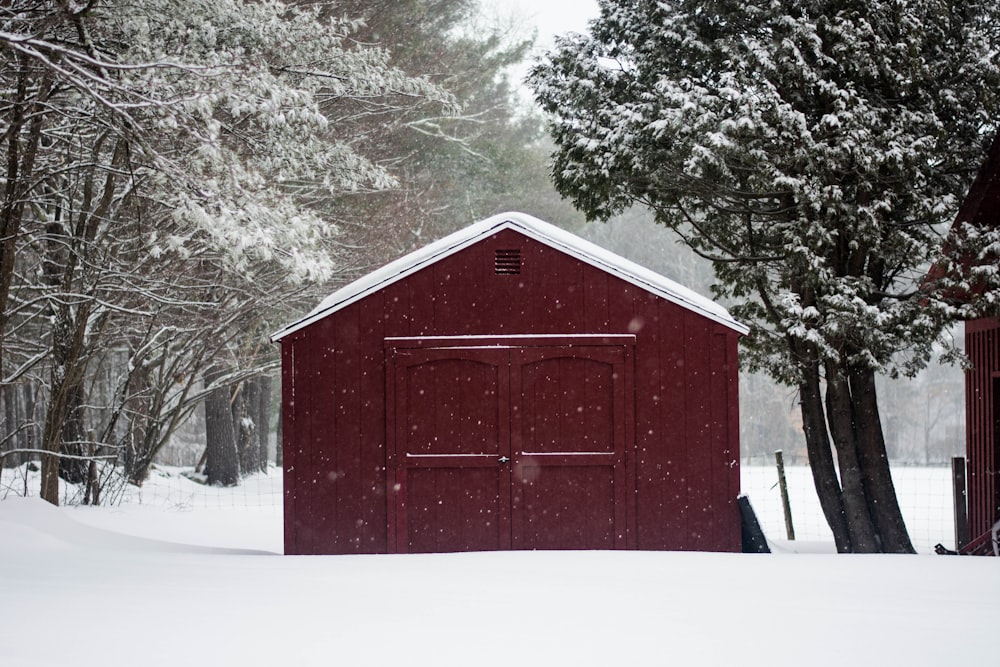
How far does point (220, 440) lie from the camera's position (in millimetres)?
18578

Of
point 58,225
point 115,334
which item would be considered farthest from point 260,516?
point 58,225

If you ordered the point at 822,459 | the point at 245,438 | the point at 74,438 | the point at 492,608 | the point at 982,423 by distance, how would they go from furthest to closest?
the point at 245,438, the point at 74,438, the point at 822,459, the point at 982,423, the point at 492,608

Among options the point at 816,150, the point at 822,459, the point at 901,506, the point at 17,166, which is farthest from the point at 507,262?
the point at 901,506

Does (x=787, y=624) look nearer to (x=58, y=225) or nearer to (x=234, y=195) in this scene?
(x=234, y=195)

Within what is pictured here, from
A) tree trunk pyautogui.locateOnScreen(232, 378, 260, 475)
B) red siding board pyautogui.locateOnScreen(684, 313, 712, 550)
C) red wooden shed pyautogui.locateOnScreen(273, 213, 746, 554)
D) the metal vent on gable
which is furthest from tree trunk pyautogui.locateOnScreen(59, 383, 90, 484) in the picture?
red siding board pyautogui.locateOnScreen(684, 313, 712, 550)

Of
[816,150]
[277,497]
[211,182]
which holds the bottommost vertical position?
[277,497]

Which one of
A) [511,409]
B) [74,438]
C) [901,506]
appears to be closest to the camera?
[511,409]

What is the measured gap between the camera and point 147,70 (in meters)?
7.75

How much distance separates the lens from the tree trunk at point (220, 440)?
18516mm

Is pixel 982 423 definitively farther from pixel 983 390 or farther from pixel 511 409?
pixel 511 409

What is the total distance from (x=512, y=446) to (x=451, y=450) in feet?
1.82

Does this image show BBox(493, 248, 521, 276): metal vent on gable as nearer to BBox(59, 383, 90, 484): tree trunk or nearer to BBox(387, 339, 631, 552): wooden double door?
BBox(387, 339, 631, 552): wooden double door

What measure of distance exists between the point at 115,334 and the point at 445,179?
9110 mm

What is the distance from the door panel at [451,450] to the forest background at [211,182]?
4.81 ft
